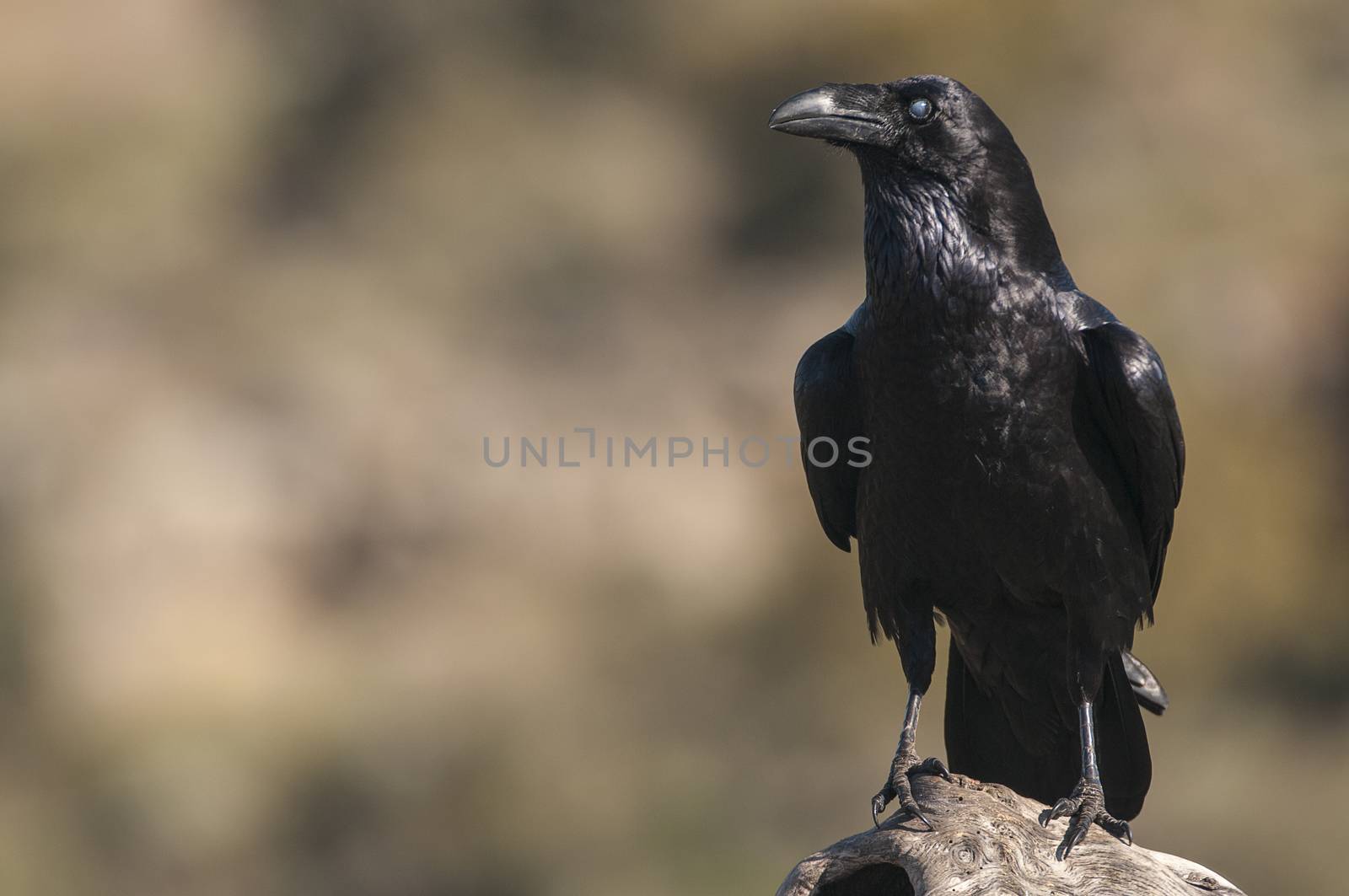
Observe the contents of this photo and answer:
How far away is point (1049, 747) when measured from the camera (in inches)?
164

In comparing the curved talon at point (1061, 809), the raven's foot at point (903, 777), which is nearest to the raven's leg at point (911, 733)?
the raven's foot at point (903, 777)

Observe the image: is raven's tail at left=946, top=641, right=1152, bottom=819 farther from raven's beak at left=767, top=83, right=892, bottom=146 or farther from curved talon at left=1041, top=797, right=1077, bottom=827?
raven's beak at left=767, top=83, right=892, bottom=146

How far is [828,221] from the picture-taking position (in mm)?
9859

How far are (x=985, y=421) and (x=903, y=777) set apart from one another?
914 millimetres

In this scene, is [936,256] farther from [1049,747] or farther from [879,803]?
[1049,747]

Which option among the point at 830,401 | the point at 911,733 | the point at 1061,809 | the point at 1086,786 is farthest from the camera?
the point at 830,401

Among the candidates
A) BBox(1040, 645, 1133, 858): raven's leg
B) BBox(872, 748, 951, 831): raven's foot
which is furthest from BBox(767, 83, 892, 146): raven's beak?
BBox(872, 748, 951, 831): raven's foot

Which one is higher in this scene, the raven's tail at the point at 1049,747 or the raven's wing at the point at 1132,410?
the raven's wing at the point at 1132,410

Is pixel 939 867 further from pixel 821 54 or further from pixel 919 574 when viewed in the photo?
pixel 821 54

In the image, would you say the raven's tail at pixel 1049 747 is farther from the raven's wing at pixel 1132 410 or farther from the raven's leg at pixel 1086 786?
the raven's wing at pixel 1132 410

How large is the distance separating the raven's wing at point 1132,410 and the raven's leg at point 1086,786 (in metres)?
0.26

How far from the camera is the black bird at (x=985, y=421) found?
3.64m

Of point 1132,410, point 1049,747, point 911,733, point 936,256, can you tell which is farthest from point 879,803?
point 936,256

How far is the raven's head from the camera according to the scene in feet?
12.3
